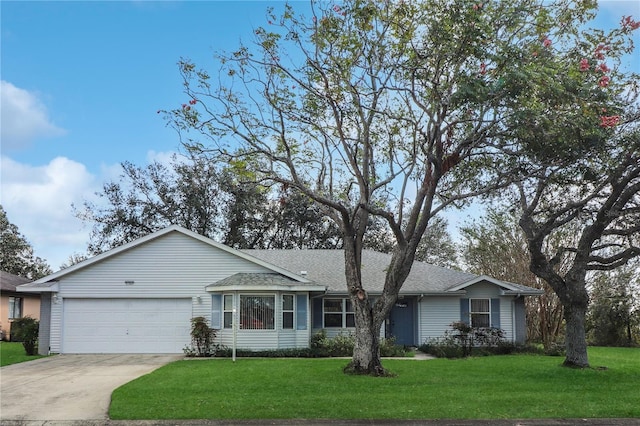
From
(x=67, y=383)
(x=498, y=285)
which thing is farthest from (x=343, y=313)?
(x=67, y=383)

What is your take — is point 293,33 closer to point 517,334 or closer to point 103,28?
point 103,28

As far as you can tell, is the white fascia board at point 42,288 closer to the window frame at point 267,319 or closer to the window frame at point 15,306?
the window frame at point 267,319

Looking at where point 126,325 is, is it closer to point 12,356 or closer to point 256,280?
point 12,356

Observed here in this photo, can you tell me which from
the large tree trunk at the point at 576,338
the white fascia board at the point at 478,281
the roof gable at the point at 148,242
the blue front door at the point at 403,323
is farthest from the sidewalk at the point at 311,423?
the blue front door at the point at 403,323

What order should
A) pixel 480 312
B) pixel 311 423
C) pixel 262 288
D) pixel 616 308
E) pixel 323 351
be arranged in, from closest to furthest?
pixel 311 423, pixel 262 288, pixel 323 351, pixel 480 312, pixel 616 308

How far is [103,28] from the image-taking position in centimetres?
1327

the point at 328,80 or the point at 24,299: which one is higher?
the point at 328,80

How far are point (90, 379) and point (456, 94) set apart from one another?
10563 mm

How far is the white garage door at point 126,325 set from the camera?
67.5 feet

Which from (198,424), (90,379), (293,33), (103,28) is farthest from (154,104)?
(198,424)

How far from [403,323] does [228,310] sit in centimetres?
714

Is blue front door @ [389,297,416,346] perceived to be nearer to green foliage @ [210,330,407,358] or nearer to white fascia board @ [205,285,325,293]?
green foliage @ [210,330,407,358]

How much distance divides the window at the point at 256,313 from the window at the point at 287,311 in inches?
16.6

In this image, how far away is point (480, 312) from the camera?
2284 centimetres
